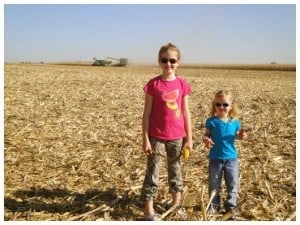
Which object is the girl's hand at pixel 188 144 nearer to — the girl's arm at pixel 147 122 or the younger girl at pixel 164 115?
the younger girl at pixel 164 115

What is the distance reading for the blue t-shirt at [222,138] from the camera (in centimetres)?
429

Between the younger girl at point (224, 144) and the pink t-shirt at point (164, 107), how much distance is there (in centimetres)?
44

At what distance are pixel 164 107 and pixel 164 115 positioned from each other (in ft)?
0.26

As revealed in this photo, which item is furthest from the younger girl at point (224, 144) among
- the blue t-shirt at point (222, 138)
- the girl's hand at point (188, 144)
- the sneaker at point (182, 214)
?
the sneaker at point (182, 214)

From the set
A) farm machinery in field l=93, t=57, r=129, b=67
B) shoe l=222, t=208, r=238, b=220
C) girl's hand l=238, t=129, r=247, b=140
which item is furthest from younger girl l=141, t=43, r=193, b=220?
farm machinery in field l=93, t=57, r=129, b=67

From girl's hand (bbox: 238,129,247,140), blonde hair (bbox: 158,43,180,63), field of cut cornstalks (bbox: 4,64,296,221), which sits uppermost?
blonde hair (bbox: 158,43,180,63)

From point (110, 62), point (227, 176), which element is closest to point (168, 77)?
point (227, 176)

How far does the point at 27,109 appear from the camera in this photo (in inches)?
384

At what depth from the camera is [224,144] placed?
169 inches

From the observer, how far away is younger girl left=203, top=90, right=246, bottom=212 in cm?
429

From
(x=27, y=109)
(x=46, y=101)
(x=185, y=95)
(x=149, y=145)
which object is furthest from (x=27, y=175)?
(x=46, y=101)

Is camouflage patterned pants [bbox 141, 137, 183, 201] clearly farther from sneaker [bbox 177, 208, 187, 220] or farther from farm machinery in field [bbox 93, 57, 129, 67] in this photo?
farm machinery in field [bbox 93, 57, 129, 67]

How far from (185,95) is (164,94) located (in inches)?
10.2

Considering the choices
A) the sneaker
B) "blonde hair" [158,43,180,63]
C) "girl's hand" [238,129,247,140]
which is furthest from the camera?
the sneaker
